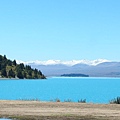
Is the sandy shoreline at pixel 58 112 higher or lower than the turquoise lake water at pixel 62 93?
lower

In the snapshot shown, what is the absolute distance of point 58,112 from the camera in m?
29.0

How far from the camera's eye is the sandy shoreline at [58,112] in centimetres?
2634

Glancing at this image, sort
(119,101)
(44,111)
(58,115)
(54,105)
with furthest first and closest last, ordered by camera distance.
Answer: (119,101) < (54,105) < (44,111) < (58,115)

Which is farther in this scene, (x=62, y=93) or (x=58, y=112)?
(x=62, y=93)

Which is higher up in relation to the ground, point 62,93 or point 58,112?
point 62,93

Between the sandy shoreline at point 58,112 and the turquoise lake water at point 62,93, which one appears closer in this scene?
the sandy shoreline at point 58,112

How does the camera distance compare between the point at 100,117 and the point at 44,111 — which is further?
the point at 44,111

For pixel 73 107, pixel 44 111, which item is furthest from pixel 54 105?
pixel 44 111

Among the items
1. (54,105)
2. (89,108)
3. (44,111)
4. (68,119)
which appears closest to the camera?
(68,119)

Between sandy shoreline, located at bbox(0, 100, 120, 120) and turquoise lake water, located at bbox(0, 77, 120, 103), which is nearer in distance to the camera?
sandy shoreline, located at bbox(0, 100, 120, 120)

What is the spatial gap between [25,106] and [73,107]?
342 cm

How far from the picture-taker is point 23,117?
26359 mm

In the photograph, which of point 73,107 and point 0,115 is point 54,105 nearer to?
point 73,107

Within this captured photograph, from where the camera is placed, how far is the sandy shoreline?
86.4 feet
